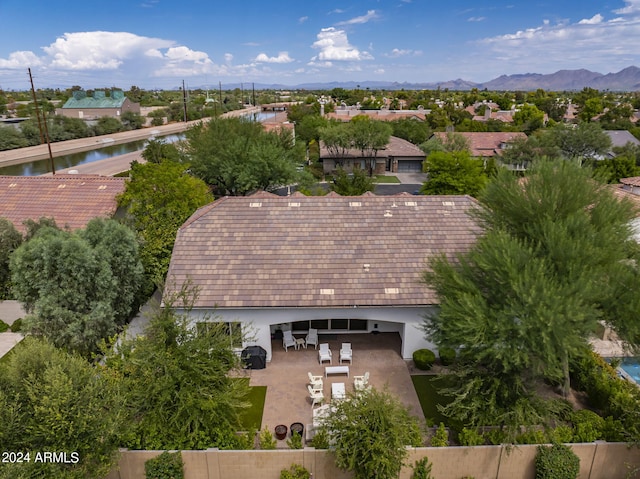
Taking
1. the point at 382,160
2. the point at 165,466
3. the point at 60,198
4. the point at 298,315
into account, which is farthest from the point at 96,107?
the point at 165,466

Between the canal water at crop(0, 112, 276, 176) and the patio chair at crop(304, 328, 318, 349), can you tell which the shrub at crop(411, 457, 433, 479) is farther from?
the canal water at crop(0, 112, 276, 176)

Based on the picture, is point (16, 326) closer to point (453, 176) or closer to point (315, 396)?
point (315, 396)

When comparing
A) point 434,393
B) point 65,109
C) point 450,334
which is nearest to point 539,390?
point 434,393

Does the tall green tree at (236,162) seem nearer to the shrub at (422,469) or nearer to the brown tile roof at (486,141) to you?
the shrub at (422,469)

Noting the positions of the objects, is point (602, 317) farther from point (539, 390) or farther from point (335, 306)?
point (335, 306)

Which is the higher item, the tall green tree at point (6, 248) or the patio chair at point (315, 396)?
the tall green tree at point (6, 248)

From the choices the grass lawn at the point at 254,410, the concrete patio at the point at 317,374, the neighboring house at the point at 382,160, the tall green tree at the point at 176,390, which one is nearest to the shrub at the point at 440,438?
the concrete patio at the point at 317,374

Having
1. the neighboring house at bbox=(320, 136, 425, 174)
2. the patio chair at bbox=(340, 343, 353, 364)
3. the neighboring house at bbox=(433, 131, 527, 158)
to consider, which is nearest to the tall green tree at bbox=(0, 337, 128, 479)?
the patio chair at bbox=(340, 343, 353, 364)
